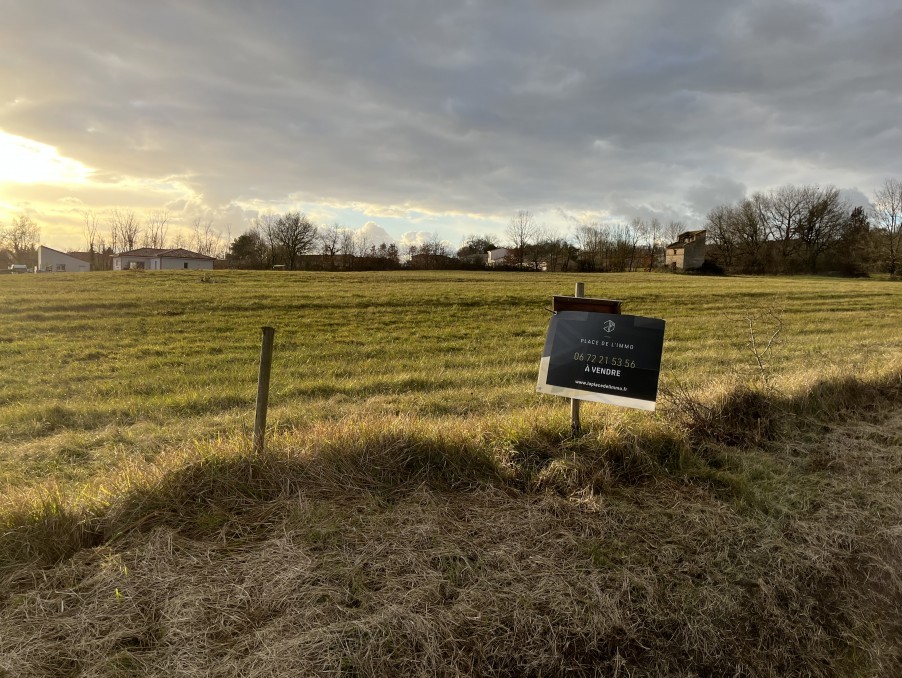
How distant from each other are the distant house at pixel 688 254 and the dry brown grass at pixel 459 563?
88494 millimetres

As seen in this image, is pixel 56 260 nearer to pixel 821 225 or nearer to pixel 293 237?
pixel 293 237

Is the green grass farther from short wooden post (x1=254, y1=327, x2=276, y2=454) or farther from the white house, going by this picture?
the white house

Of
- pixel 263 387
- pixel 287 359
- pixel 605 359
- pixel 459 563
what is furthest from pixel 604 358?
pixel 287 359

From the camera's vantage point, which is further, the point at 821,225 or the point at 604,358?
the point at 821,225

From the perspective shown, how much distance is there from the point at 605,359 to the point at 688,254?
91870 mm

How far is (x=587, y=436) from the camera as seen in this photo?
4.57 metres

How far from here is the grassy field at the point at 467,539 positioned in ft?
8.47

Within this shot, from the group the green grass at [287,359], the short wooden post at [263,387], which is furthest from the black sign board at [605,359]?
the short wooden post at [263,387]

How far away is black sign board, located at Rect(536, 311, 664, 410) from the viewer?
4.35 m

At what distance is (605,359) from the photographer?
4.43 meters

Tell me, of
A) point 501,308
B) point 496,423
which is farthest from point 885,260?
point 496,423

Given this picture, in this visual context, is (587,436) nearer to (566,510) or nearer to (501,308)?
(566,510)

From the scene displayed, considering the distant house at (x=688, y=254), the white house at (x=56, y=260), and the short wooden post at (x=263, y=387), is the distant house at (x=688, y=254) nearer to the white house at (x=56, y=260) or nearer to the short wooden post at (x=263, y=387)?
the short wooden post at (x=263, y=387)

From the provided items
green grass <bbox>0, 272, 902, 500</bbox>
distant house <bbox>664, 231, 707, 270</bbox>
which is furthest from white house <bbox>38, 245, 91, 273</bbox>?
distant house <bbox>664, 231, 707, 270</bbox>
